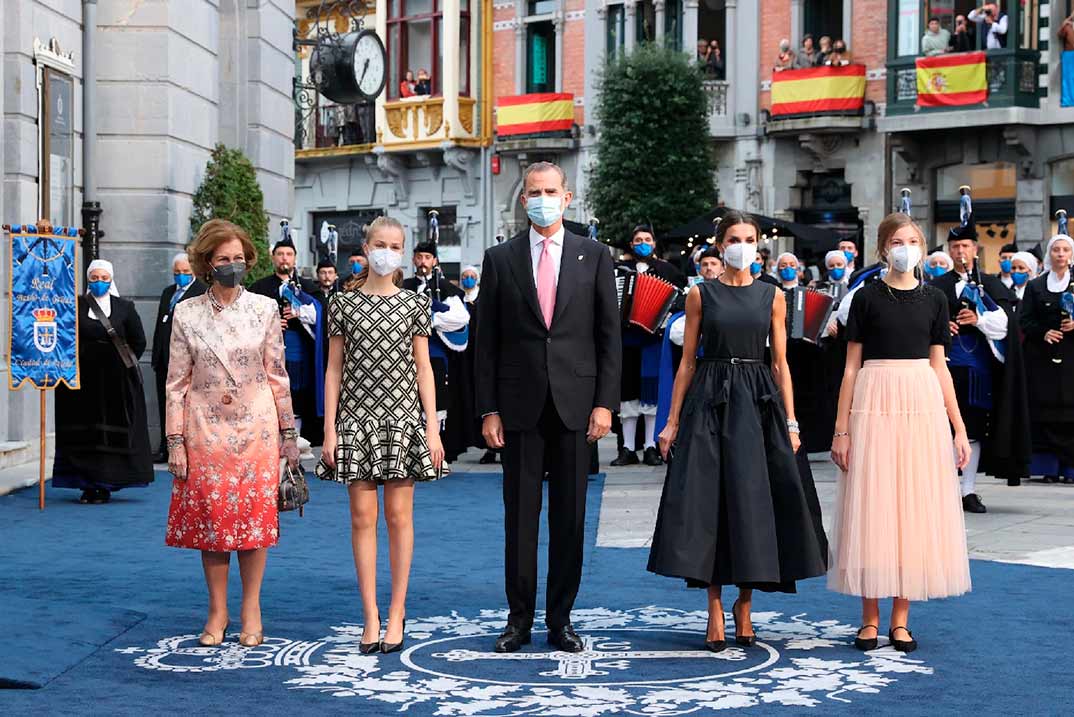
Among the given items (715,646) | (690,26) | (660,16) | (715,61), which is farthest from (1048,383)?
(660,16)

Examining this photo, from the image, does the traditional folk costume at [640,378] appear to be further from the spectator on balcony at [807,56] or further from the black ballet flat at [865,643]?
the spectator on balcony at [807,56]

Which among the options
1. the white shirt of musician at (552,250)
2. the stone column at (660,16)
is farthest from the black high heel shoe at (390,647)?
the stone column at (660,16)

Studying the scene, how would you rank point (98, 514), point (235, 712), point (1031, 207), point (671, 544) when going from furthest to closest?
point (1031, 207) → point (98, 514) → point (671, 544) → point (235, 712)

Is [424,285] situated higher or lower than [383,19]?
lower

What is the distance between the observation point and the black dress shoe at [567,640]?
7855 millimetres

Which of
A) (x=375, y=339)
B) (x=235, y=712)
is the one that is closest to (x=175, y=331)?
(x=375, y=339)

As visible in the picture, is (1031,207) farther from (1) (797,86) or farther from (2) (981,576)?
(2) (981,576)

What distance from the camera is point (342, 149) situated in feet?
144

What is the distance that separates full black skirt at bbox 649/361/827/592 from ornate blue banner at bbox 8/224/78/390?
673 cm

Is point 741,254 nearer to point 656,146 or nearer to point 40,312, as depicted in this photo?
point 40,312

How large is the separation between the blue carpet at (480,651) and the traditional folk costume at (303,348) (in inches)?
207

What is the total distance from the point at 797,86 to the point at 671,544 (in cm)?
2829

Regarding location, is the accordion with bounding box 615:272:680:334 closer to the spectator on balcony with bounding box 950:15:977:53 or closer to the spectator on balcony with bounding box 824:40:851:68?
the spectator on balcony with bounding box 950:15:977:53

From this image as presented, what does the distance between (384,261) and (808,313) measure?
25.3 feet
